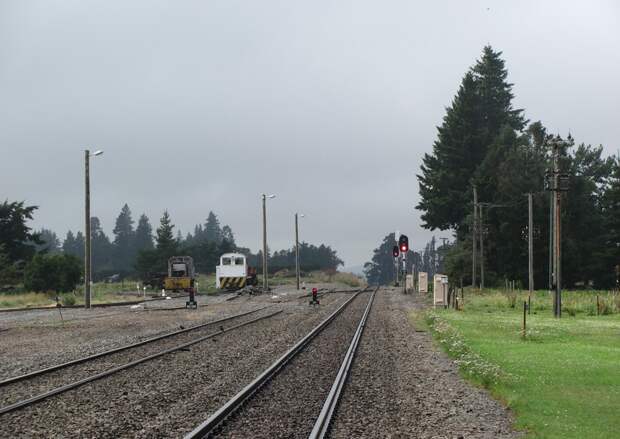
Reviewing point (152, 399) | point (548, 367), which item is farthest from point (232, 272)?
point (152, 399)

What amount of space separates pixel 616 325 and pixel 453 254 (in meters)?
45.6

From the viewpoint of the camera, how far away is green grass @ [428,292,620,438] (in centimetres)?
952

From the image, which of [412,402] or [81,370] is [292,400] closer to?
[412,402]

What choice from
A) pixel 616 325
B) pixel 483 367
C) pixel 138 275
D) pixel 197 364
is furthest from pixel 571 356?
pixel 138 275

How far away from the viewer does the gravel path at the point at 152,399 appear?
9062mm

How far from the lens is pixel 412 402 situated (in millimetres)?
10820

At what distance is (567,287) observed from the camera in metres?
70.4

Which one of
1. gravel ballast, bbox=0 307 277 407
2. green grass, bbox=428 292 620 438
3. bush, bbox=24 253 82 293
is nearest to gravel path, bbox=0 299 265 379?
gravel ballast, bbox=0 307 277 407

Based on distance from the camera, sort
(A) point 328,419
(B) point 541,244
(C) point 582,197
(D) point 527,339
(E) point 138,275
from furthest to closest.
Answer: (E) point 138,275, (C) point 582,197, (B) point 541,244, (D) point 527,339, (A) point 328,419

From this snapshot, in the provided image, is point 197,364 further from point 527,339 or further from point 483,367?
point 527,339

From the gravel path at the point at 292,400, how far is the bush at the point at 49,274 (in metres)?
40.0

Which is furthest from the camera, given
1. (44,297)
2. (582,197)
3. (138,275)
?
(138,275)

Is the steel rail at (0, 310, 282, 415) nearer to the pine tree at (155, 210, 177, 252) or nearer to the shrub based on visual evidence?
the shrub

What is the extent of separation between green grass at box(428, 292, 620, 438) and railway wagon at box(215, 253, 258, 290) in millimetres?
35171
